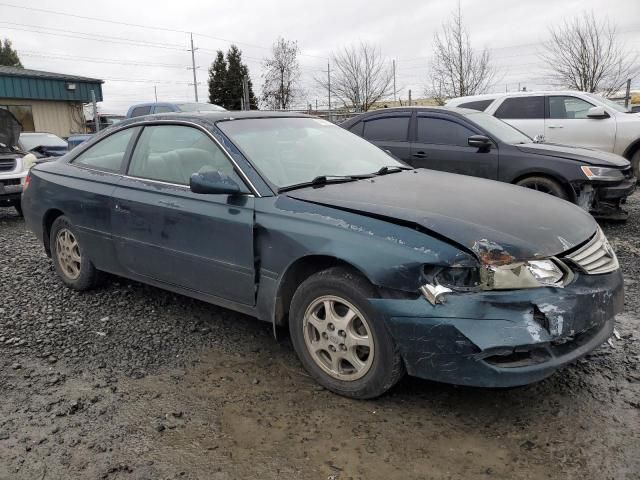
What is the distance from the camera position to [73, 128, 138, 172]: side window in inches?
163

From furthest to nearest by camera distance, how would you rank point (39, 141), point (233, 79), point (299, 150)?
point (233, 79) < point (39, 141) < point (299, 150)

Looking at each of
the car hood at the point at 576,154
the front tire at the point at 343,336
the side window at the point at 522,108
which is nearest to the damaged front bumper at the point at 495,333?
the front tire at the point at 343,336

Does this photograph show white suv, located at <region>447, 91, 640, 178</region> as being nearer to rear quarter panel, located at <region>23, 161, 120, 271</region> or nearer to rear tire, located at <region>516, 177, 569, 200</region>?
rear tire, located at <region>516, 177, 569, 200</region>

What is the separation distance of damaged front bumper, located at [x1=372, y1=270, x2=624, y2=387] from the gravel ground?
329 millimetres

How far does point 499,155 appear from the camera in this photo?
6625 mm

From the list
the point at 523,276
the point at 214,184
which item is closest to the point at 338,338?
the point at 523,276

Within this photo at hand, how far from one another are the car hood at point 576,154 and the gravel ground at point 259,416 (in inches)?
119

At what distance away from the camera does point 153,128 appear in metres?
3.99

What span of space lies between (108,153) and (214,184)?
1615 mm

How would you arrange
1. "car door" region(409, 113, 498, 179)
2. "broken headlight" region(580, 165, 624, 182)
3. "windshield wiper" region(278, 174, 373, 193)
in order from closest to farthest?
"windshield wiper" region(278, 174, 373, 193), "broken headlight" region(580, 165, 624, 182), "car door" region(409, 113, 498, 179)

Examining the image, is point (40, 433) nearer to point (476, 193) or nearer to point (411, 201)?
point (411, 201)

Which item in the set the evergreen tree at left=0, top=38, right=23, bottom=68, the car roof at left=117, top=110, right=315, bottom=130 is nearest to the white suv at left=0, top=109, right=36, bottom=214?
the car roof at left=117, top=110, right=315, bottom=130

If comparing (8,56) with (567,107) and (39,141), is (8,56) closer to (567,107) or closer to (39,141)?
(39,141)

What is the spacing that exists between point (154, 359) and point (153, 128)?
173cm
